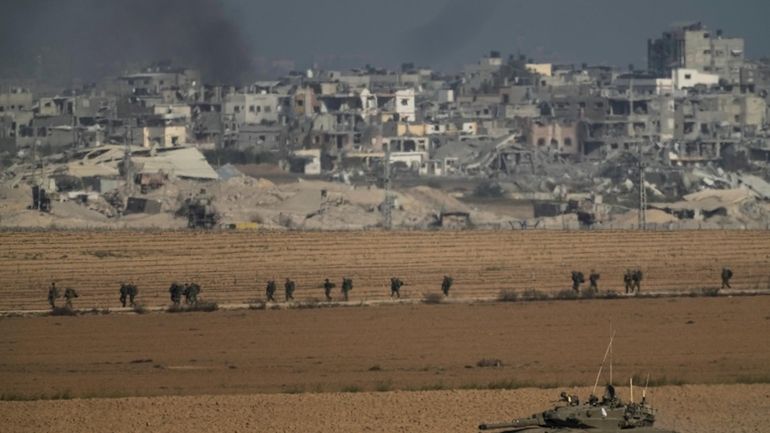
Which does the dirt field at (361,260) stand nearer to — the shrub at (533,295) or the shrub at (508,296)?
the shrub at (508,296)

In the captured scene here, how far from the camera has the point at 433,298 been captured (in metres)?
43.0

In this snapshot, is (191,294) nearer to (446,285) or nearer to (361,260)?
(446,285)

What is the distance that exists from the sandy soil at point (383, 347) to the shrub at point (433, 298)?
1527 mm

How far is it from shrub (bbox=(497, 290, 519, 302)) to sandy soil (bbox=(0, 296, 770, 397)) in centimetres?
120

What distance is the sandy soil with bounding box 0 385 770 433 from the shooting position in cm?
2473

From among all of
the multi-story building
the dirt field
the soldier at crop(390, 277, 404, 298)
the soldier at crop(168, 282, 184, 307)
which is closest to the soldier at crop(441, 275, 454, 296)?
the dirt field

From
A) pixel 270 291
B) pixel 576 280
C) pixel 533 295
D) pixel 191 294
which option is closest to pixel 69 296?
pixel 191 294

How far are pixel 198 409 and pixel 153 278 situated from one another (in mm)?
21834

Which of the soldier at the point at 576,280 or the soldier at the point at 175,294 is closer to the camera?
the soldier at the point at 175,294

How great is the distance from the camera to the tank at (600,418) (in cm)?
1869

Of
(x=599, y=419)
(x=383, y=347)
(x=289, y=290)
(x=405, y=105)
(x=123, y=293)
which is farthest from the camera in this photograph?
(x=405, y=105)

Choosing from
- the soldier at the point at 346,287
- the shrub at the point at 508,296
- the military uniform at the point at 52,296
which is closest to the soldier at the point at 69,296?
the military uniform at the point at 52,296

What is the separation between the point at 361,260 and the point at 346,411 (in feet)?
84.9

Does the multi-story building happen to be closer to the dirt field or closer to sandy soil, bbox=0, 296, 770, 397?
the dirt field
